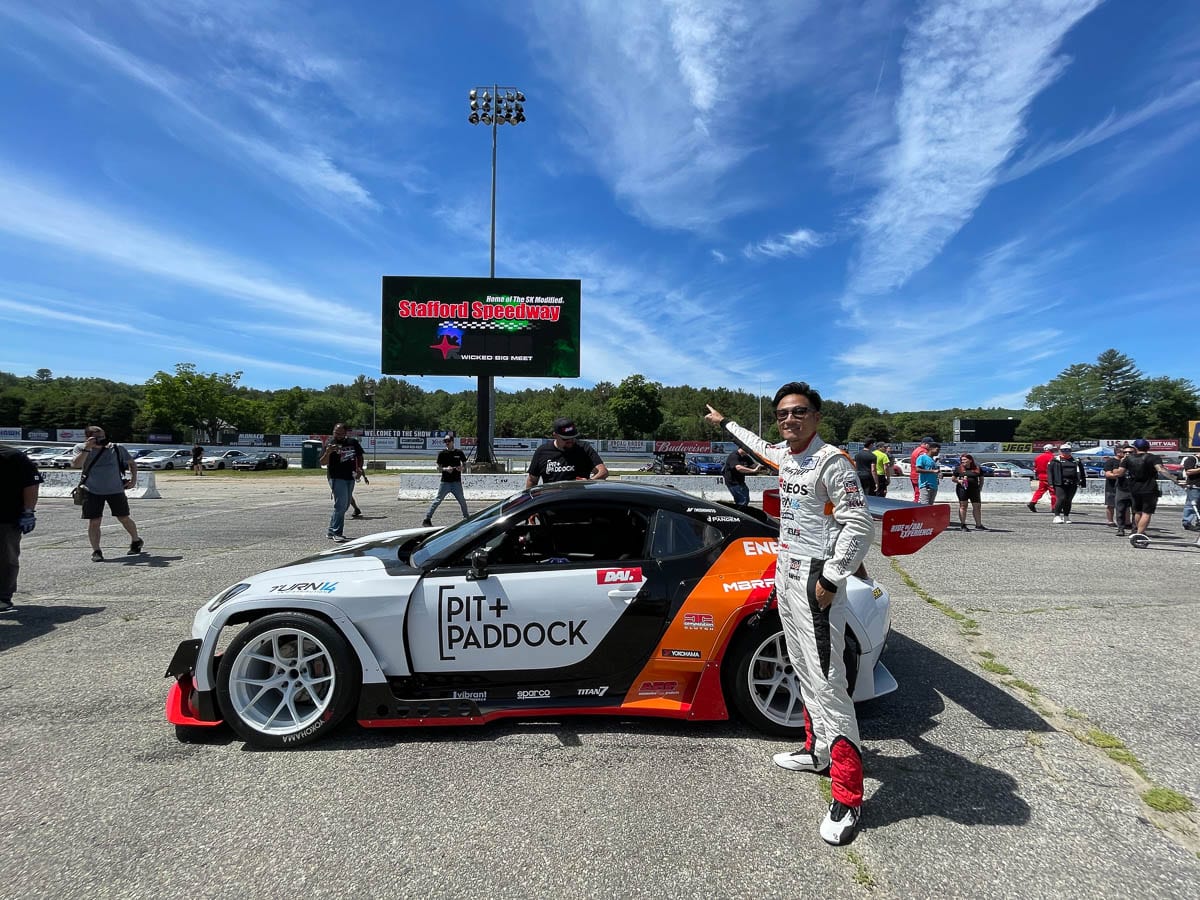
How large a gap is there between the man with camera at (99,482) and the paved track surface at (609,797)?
374 centimetres

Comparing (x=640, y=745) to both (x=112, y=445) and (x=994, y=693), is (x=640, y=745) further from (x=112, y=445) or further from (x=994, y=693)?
(x=112, y=445)

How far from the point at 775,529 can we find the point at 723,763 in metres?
1.28

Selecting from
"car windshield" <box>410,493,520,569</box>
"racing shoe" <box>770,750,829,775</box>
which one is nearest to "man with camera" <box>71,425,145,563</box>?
"car windshield" <box>410,493,520,569</box>

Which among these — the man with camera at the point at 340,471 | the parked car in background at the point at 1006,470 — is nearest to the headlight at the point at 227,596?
the man with camera at the point at 340,471

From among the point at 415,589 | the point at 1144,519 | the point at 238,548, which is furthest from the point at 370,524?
the point at 1144,519

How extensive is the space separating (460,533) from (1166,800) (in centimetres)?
353

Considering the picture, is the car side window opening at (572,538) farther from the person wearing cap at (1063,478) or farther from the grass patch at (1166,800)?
the person wearing cap at (1063,478)

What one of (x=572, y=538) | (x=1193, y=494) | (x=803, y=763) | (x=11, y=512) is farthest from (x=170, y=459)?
(x=1193, y=494)

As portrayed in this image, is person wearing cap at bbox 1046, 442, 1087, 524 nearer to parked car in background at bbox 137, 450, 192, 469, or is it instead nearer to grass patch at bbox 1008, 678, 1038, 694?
grass patch at bbox 1008, 678, 1038, 694

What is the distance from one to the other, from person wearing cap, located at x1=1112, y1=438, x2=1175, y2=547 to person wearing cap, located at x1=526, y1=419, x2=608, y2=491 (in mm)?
8921

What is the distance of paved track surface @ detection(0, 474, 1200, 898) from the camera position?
6.82ft

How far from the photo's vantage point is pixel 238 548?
8625 millimetres

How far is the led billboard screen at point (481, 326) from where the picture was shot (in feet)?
69.7

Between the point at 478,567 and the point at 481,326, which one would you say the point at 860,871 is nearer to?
the point at 478,567
